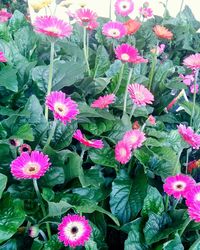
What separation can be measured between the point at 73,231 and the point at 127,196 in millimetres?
234

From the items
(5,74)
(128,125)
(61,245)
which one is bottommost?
(61,245)

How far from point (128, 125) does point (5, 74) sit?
36cm

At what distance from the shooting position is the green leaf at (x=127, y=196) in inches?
46.7

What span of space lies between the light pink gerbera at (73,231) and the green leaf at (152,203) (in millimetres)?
176

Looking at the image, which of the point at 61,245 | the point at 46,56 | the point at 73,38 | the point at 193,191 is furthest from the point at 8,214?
the point at 73,38

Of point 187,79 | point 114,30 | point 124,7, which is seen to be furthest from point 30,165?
point 124,7

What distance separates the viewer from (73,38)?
1823 mm

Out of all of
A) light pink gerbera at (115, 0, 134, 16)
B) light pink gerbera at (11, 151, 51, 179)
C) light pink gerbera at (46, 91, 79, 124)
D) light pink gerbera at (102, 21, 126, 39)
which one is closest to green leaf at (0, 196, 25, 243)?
light pink gerbera at (11, 151, 51, 179)

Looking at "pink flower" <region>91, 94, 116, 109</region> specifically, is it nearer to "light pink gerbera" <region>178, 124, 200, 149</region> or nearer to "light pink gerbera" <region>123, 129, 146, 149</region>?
"light pink gerbera" <region>123, 129, 146, 149</region>

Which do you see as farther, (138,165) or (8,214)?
(138,165)

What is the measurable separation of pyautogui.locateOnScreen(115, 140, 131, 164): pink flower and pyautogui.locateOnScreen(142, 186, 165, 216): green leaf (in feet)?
0.31

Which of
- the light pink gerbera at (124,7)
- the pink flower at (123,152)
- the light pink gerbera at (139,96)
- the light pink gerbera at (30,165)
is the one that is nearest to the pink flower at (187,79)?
the light pink gerbera at (124,7)

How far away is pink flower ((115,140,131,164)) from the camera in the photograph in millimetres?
1162

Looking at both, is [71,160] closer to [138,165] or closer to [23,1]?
[138,165]
